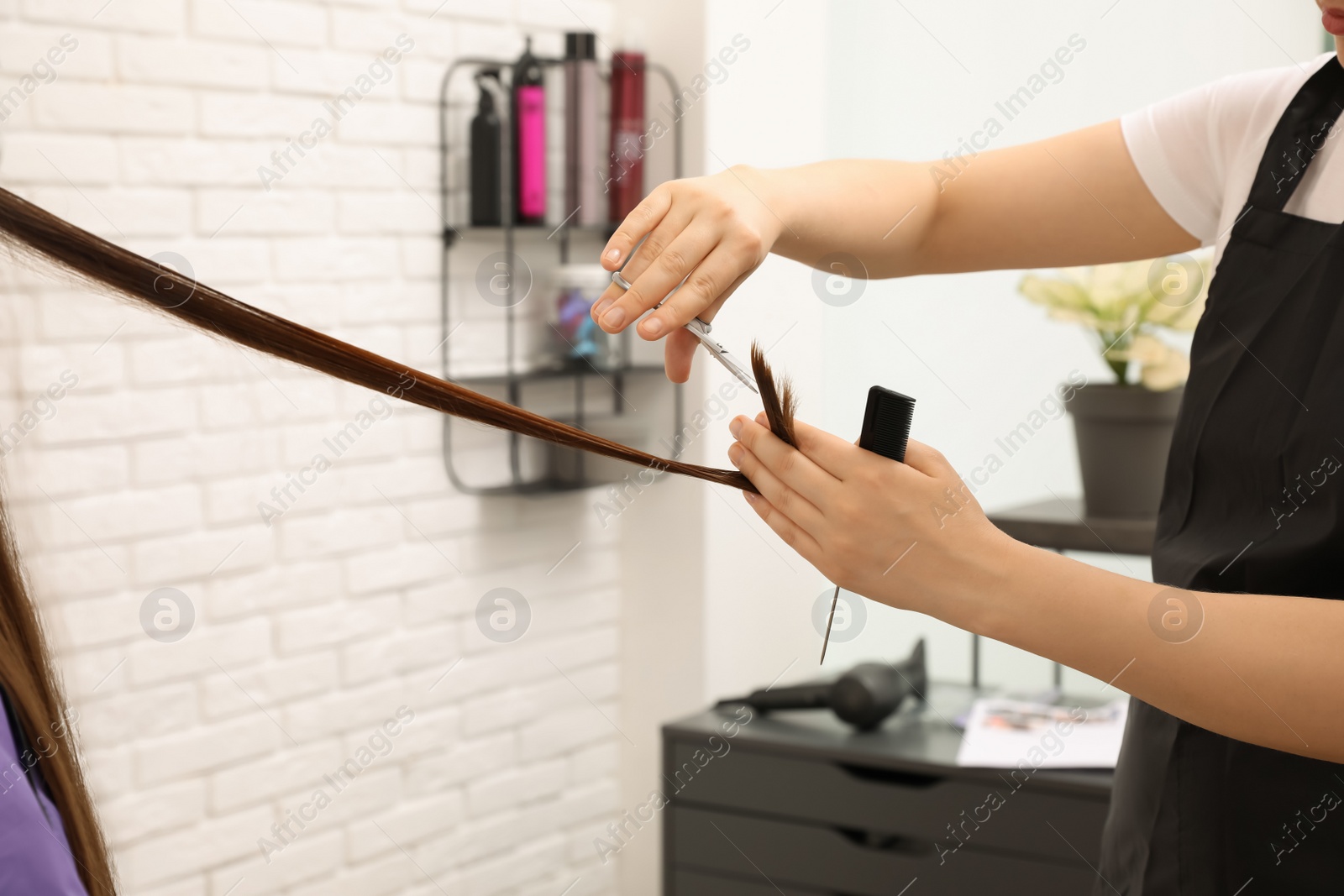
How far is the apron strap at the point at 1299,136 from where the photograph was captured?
0.90 metres

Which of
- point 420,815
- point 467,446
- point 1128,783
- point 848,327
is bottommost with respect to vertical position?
point 420,815

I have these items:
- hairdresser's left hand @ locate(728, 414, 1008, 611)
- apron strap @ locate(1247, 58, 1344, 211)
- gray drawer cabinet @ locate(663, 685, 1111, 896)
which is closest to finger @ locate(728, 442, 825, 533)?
hairdresser's left hand @ locate(728, 414, 1008, 611)

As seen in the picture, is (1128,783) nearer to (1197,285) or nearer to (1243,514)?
(1243,514)

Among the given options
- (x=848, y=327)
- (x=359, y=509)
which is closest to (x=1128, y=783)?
(x=359, y=509)

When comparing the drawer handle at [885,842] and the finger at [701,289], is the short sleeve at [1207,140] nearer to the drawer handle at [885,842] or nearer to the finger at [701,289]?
the finger at [701,289]

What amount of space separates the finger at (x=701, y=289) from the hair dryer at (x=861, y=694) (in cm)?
103

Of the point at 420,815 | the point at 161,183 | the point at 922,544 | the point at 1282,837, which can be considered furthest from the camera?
the point at 420,815

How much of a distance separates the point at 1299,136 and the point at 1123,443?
2.92 ft

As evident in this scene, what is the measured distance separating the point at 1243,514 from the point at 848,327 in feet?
4.76

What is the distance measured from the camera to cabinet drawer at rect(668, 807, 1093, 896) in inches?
62.6

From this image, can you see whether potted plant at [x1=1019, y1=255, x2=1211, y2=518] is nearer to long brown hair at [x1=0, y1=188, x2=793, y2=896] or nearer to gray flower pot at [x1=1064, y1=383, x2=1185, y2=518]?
gray flower pot at [x1=1064, y1=383, x2=1185, y2=518]

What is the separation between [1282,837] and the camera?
88 centimetres

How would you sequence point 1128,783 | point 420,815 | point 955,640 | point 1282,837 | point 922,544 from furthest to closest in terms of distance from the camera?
point 955,640
point 420,815
point 1128,783
point 1282,837
point 922,544

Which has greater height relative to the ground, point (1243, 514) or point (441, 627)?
point (1243, 514)
